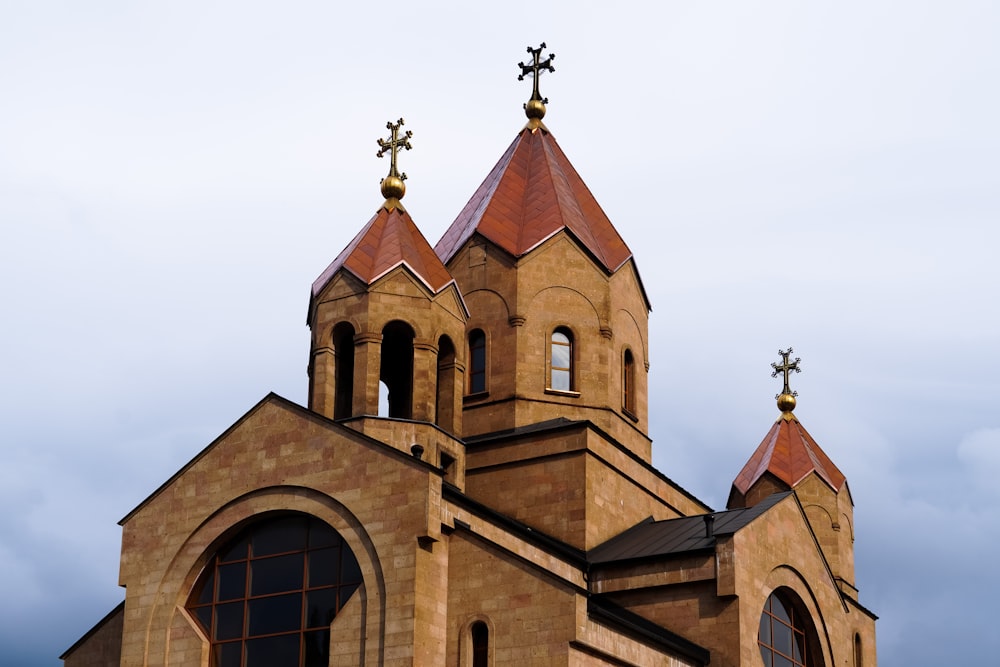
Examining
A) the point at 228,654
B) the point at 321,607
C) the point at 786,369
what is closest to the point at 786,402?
the point at 786,369

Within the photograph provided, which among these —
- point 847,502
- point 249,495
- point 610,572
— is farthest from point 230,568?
point 847,502

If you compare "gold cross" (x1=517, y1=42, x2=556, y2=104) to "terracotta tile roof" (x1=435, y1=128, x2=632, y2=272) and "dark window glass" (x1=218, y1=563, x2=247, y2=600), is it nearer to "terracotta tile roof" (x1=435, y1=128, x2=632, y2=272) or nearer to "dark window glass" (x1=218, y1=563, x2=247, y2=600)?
"terracotta tile roof" (x1=435, y1=128, x2=632, y2=272)

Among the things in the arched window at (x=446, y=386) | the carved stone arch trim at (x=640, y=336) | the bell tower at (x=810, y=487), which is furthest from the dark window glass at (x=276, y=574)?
the bell tower at (x=810, y=487)

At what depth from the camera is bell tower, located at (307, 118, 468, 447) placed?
106 feet

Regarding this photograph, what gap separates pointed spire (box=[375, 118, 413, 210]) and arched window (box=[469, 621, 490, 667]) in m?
11.4

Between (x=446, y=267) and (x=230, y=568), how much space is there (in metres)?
11.2

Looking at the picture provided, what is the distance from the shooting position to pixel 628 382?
38.1 m

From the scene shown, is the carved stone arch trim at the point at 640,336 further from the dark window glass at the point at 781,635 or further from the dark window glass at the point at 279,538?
the dark window glass at the point at 279,538

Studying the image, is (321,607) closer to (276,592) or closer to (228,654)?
(276,592)

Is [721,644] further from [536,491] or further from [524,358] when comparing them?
[524,358]

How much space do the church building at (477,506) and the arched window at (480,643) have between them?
0.04 m

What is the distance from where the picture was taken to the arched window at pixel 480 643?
27.3 meters

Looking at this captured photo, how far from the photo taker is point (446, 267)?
1494 inches

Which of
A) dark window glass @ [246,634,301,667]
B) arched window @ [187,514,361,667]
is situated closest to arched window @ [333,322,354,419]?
arched window @ [187,514,361,667]
